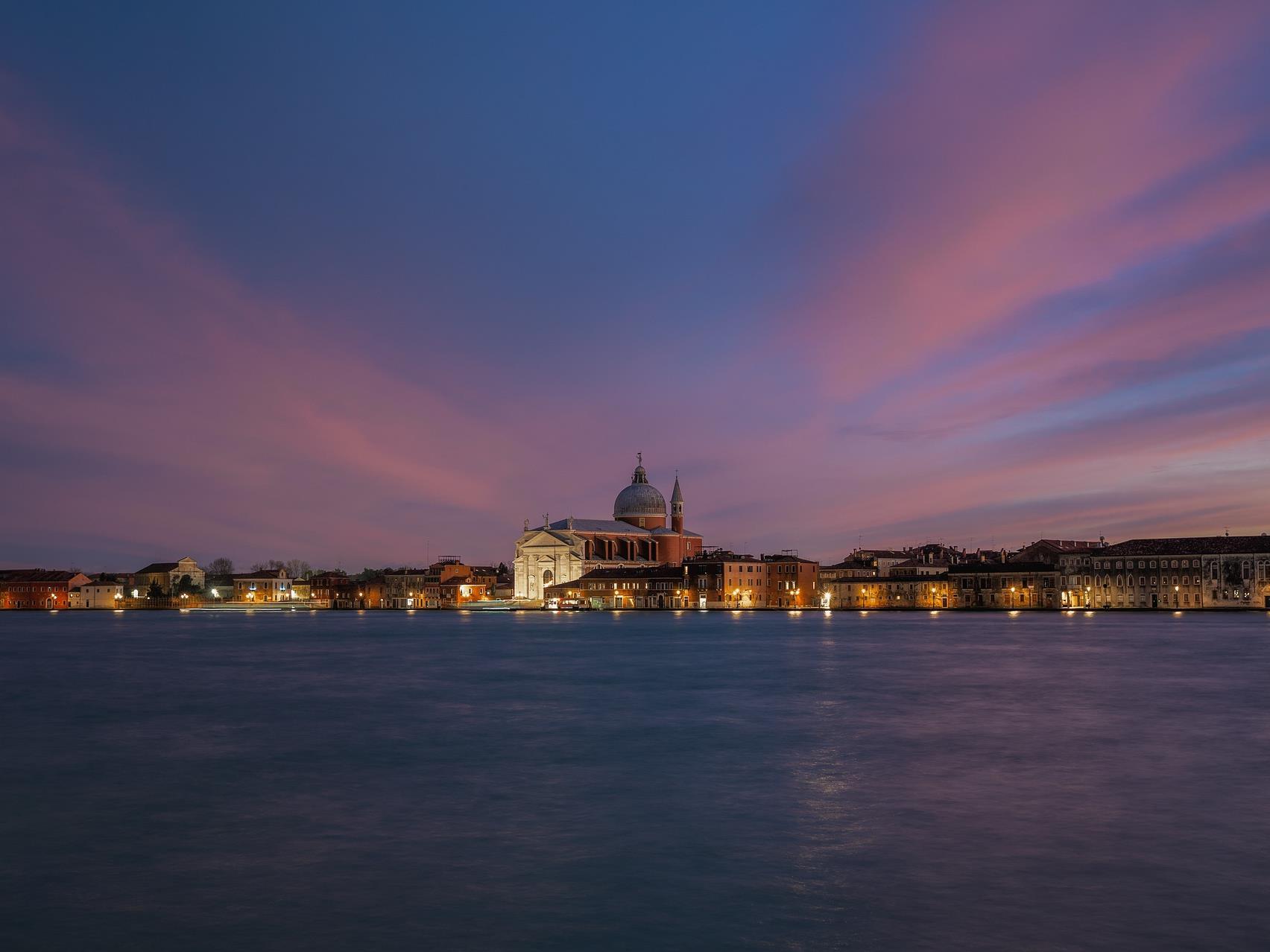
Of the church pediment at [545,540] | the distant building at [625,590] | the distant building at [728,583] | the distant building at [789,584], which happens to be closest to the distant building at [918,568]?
the distant building at [789,584]

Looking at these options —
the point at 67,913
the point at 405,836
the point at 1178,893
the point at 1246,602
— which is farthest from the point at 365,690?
the point at 1246,602

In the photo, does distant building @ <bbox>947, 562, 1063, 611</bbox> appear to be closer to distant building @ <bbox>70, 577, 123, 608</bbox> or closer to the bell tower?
the bell tower

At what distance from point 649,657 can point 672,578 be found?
3622 inches

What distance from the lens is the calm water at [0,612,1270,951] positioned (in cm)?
1016

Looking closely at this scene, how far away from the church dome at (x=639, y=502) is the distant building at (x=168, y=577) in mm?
70825

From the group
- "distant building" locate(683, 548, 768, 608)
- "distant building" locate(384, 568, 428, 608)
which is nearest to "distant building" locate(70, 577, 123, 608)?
"distant building" locate(384, 568, 428, 608)

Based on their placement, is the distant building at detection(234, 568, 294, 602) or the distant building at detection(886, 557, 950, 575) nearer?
the distant building at detection(886, 557, 950, 575)

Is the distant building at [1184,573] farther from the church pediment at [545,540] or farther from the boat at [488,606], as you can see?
the boat at [488,606]

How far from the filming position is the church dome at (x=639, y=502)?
160750mm

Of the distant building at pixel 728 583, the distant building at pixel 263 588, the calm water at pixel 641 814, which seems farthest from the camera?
the distant building at pixel 263 588

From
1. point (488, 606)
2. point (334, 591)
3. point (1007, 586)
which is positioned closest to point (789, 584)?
point (1007, 586)

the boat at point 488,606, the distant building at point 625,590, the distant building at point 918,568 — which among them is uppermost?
the distant building at point 918,568

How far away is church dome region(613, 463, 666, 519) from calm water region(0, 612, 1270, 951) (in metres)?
123

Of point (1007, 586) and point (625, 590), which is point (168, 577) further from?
point (1007, 586)
